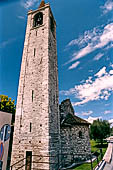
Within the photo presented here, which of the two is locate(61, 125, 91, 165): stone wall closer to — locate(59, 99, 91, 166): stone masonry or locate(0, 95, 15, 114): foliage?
locate(59, 99, 91, 166): stone masonry

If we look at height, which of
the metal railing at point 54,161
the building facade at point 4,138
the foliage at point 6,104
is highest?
the foliage at point 6,104

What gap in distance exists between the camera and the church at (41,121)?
8.97 metres

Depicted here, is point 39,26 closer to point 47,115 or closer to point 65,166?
point 47,115

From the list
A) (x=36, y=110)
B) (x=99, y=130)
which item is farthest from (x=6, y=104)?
(x=99, y=130)

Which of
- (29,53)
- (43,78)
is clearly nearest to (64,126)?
(43,78)

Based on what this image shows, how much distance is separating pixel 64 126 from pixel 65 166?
352 centimetres

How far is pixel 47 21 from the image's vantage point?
13.8 meters

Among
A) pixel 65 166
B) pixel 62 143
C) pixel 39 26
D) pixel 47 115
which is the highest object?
pixel 39 26

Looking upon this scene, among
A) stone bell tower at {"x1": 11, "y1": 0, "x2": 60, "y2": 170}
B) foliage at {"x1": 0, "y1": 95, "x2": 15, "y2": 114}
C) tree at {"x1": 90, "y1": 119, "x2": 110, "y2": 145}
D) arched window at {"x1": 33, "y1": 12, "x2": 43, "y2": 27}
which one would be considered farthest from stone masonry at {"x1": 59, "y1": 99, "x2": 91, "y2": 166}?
arched window at {"x1": 33, "y1": 12, "x2": 43, "y2": 27}

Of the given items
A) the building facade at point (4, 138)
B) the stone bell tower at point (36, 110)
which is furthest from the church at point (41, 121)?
the building facade at point (4, 138)

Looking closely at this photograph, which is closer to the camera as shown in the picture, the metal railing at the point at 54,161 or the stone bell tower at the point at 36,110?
the metal railing at the point at 54,161

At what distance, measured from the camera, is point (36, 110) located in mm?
10117

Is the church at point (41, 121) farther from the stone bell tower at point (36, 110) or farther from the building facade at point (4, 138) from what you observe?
the building facade at point (4, 138)

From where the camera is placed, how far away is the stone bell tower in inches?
350
